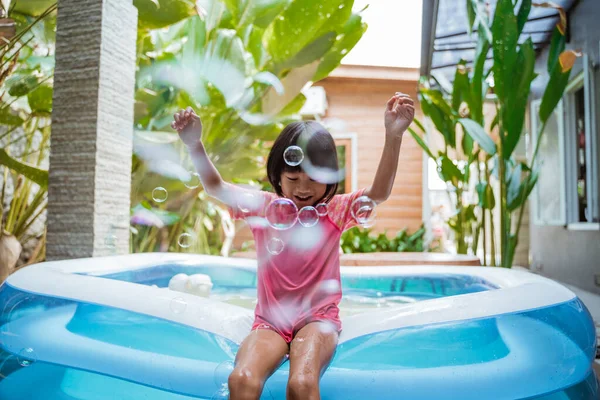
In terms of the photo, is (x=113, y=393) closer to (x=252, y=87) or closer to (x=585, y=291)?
(x=252, y=87)

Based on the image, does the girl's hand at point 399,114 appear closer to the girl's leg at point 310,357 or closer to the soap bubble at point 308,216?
the soap bubble at point 308,216

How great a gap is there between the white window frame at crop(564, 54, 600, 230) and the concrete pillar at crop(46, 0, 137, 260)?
118 inches

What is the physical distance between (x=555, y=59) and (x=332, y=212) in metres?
2.16

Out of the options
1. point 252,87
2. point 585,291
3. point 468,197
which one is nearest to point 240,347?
point 252,87

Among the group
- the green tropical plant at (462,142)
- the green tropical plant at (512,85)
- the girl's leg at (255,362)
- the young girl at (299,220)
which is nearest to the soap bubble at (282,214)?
the young girl at (299,220)

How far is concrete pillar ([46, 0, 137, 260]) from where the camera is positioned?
1995 millimetres

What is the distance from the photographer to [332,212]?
1.13 m

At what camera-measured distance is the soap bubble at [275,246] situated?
1.06 m

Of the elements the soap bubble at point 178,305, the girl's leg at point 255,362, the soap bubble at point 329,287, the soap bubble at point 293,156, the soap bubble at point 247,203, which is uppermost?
the soap bubble at point 293,156

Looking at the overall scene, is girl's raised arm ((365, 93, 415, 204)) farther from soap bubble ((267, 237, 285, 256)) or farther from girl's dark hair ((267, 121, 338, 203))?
soap bubble ((267, 237, 285, 256))

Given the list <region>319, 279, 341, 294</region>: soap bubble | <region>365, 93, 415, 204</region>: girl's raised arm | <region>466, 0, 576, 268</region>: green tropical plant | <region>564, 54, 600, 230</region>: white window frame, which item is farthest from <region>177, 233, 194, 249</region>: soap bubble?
<region>564, 54, 600, 230</region>: white window frame

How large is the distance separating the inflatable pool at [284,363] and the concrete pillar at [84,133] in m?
0.87

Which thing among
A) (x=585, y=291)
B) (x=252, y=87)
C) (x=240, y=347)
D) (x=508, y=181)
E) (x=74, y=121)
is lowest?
(x=585, y=291)

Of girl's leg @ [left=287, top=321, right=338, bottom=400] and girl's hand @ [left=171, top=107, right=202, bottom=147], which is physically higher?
girl's hand @ [left=171, top=107, right=202, bottom=147]
